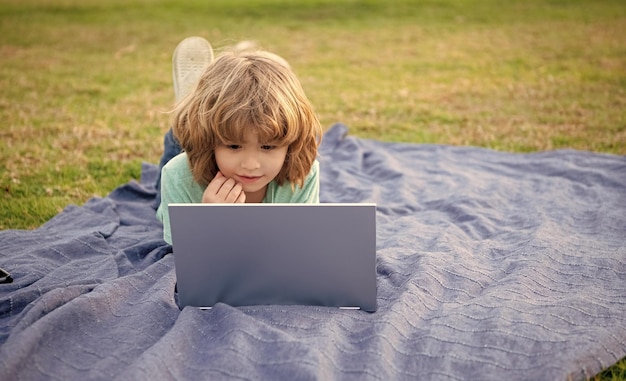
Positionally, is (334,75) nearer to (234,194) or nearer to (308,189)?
(308,189)

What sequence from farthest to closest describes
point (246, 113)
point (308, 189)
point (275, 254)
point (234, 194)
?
point (308, 189), point (234, 194), point (246, 113), point (275, 254)

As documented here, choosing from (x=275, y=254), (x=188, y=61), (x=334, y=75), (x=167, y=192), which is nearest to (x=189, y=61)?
(x=188, y=61)

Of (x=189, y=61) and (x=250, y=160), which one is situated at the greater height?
(x=189, y=61)

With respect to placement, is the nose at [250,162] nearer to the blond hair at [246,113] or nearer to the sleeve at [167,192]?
the blond hair at [246,113]

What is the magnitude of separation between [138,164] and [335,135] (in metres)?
1.50

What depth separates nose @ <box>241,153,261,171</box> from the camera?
2570 millimetres

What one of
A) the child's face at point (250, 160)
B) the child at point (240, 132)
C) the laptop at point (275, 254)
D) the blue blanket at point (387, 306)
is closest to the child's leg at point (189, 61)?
the blue blanket at point (387, 306)

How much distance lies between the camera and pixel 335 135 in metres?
5.11

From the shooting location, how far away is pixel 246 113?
8.18 feet

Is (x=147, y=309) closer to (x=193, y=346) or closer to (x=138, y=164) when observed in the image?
(x=193, y=346)

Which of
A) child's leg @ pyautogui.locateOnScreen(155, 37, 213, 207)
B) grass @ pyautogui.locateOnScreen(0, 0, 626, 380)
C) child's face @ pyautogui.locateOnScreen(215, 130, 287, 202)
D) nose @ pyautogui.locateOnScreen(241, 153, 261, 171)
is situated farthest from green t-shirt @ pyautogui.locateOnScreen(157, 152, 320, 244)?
child's leg @ pyautogui.locateOnScreen(155, 37, 213, 207)

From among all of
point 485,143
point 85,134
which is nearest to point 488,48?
point 485,143

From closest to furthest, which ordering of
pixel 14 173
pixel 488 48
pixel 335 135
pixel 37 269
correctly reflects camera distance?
pixel 37 269, pixel 14 173, pixel 335 135, pixel 488 48

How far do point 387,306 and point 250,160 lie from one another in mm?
776
